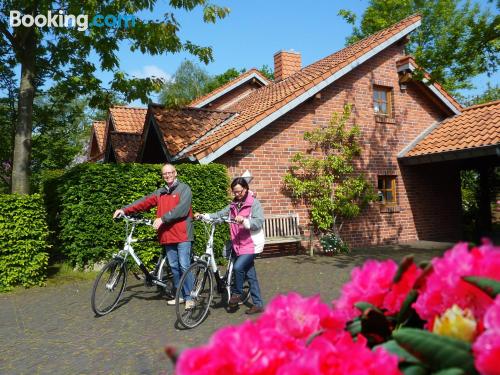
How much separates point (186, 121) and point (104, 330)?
8.62 metres

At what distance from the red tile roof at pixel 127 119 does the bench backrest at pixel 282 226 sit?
33.2 ft

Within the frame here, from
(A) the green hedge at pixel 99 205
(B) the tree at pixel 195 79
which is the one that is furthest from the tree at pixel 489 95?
(A) the green hedge at pixel 99 205

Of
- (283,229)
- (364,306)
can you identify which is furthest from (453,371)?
(283,229)

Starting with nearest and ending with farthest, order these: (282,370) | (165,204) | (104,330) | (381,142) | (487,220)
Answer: (282,370), (104,330), (165,204), (381,142), (487,220)

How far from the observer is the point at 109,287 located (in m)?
6.11

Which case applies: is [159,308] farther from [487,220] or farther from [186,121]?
[487,220]

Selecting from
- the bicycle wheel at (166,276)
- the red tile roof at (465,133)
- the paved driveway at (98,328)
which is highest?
Result: the red tile roof at (465,133)

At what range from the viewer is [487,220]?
1587 cm

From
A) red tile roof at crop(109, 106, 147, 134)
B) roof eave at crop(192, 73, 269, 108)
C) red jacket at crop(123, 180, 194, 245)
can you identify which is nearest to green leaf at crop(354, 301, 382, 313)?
red jacket at crop(123, 180, 194, 245)

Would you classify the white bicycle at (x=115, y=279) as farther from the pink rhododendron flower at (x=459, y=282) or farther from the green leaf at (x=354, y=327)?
the pink rhododendron flower at (x=459, y=282)

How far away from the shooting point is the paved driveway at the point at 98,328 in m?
4.38

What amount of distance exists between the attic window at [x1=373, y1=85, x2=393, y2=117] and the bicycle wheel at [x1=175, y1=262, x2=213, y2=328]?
406 inches

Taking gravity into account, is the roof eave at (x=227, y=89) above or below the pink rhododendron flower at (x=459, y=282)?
above

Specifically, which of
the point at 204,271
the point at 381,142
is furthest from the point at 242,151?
the point at 204,271
